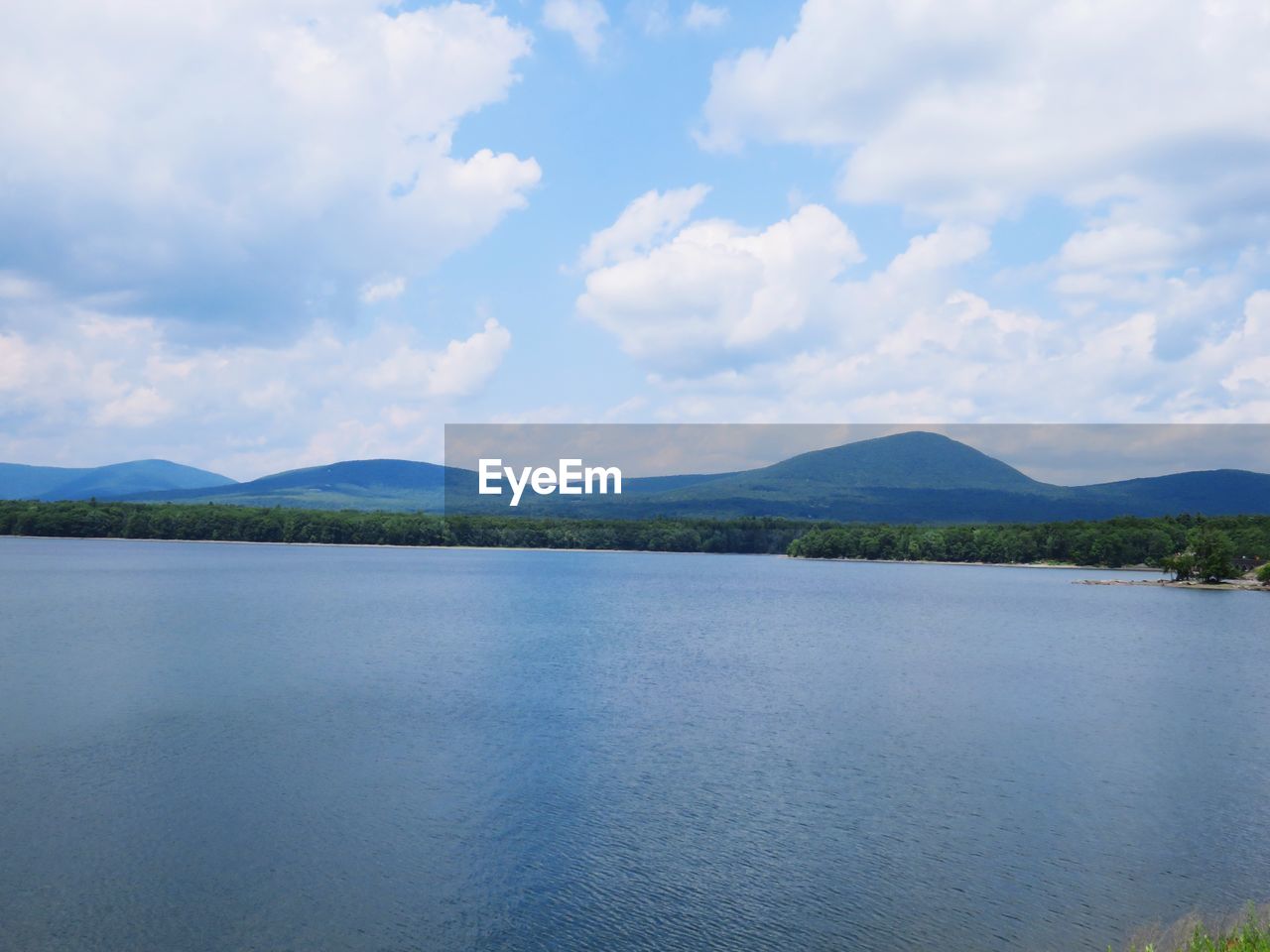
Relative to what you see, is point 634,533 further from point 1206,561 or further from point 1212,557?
point 1212,557

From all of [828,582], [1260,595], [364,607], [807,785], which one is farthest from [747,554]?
[807,785]

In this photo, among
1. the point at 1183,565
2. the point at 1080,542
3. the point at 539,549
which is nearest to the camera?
the point at 1183,565

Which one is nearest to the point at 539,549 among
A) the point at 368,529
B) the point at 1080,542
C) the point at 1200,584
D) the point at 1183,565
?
the point at 368,529

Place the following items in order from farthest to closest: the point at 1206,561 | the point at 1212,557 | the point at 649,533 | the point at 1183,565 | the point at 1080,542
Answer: the point at 649,533, the point at 1080,542, the point at 1183,565, the point at 1206,561, the point at 1212,557

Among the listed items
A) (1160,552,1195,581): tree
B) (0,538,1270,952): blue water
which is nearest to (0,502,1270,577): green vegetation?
(1160,552,1195,581): tree

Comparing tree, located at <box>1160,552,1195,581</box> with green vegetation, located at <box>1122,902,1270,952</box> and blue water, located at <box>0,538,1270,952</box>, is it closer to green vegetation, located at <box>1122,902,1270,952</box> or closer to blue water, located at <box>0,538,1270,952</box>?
blue water, located at <box>0,538,1270,952</box>

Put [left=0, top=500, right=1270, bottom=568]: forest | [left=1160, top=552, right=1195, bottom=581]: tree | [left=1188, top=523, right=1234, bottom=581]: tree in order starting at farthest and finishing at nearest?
1. [left=0, top=500, right=1270, bottom=568]: forest
2. [left=1160, top=552, right=1195, bottom=581]: tree
3. [left=1188, top=523, right=1234, bottom=581]: tree

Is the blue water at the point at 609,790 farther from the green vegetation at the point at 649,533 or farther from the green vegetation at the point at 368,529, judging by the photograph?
the green vegetation at the point at 368,529
